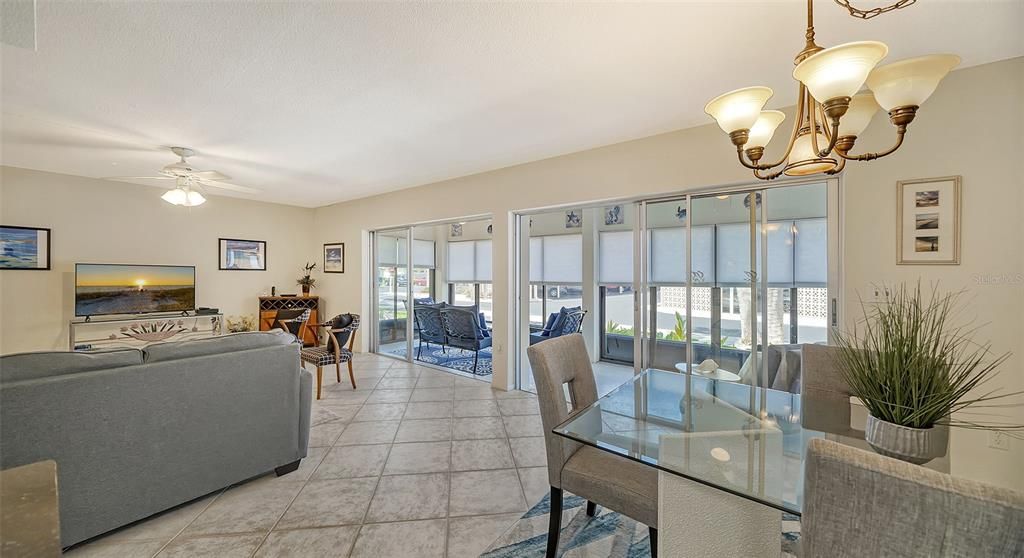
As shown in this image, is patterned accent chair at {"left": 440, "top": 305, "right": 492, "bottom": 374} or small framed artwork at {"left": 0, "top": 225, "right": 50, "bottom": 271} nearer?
small framed artwork at {"left": 0, "top": 225, "right": 50, "bottom": 271}

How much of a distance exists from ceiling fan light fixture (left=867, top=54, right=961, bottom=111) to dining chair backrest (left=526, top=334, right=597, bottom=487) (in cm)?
153

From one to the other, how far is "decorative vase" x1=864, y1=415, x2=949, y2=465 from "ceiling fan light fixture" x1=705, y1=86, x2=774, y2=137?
1124mm

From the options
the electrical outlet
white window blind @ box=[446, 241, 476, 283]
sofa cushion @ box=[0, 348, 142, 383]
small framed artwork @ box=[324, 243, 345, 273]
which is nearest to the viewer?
the electrical outlet

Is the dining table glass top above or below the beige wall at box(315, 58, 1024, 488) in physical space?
below

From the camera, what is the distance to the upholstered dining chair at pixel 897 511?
561 mm

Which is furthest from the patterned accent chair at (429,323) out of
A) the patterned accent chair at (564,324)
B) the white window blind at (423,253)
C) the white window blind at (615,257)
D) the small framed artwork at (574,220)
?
the white window blind at (615,257)

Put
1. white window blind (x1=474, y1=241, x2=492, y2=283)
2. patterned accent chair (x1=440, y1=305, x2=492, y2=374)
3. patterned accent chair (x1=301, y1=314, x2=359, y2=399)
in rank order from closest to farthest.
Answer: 1. patterned accent chair (x1=301, y1=314, x2=359, y2=399)
2. patterned accent chair (x1=440, y1=305, x2=492, y2=374)
3. white window blind (x1=474, y1=241, x2=492, y2=283)

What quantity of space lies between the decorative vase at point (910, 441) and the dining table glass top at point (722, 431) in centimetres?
24

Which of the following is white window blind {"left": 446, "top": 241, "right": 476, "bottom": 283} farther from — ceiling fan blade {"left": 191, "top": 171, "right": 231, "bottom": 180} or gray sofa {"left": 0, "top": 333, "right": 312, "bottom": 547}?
gray sofa {"left": 0, "top": 333, "right": 312, "bottom": 547}

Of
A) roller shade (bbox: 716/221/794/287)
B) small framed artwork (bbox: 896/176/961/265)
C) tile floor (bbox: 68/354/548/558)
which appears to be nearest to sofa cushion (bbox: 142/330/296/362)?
tile floor (bbox: 68/354/548/558)

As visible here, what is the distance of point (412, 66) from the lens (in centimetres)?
212

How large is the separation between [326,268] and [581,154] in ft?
17.0

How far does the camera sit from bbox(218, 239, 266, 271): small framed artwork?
5.82 m

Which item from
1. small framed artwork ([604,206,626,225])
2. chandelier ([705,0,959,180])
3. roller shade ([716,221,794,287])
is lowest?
roller shade ([716,221,794,287])
